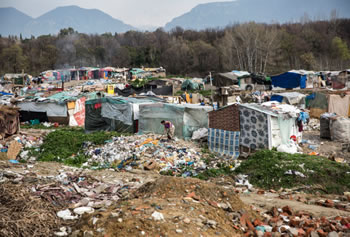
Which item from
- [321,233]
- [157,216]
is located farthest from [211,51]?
[157,216]

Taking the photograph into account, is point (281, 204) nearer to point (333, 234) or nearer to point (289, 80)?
point (333, 234)

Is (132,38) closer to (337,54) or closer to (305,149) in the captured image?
(337,54)

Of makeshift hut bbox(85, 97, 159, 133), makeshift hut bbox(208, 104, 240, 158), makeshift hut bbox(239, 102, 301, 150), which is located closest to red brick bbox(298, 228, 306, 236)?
makeshift hut bbox(239, 102, 301, 150)

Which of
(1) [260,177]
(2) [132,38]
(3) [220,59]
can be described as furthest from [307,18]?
(1) [260,177]

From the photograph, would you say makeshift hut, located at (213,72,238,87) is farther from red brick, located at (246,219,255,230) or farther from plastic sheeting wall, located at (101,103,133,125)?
red brick, located at (246,219,255,230)

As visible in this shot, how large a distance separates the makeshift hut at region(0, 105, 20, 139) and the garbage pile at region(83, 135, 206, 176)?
159 inches

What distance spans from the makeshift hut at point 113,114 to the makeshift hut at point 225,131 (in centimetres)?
396

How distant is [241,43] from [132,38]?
34.2 metres

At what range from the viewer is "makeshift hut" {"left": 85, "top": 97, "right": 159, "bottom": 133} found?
13.2 m

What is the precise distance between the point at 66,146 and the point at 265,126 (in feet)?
26.5

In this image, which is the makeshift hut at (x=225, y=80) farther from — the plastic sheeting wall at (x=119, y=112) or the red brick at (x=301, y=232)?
the red brick at (x=301, y=232)

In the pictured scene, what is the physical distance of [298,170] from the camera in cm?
Answer: 718

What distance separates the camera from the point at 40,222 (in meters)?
3.99

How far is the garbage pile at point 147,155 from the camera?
8.97 metres
